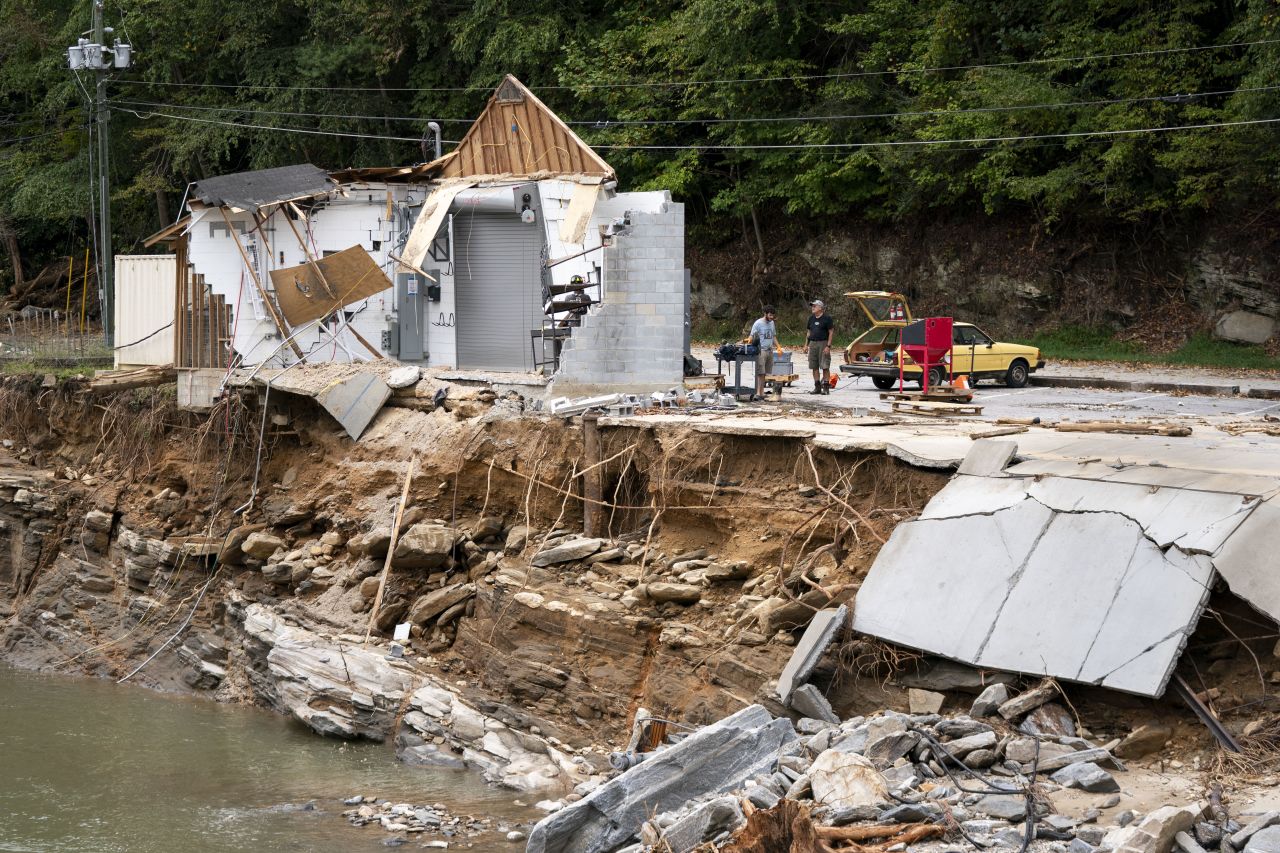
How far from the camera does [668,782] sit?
1071 cm

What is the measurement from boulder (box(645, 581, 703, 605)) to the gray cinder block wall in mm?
4625

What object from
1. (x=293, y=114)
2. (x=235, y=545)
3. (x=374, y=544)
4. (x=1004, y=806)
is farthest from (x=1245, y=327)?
(x=293, y=114)

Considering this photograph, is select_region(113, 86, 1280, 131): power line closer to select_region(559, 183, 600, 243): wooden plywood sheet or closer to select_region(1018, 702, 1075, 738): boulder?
select_region(559, 183, 600, 243): wooden plywood sheet

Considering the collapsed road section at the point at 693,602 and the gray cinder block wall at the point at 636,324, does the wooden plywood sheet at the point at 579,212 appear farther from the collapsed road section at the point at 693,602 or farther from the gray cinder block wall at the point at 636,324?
the collapsed road section at the point at 693,602

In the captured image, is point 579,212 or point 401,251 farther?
point 401,251

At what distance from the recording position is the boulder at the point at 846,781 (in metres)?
9.34

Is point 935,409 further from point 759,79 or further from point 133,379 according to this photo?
point 759,79

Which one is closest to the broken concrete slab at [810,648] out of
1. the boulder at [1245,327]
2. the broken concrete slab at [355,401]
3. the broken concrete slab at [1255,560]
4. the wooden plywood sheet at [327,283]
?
the broken concrete slab at [1255,560]

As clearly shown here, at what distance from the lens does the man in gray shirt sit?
63.1 ft

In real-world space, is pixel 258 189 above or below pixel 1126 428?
above

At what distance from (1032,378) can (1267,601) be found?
16.1 m

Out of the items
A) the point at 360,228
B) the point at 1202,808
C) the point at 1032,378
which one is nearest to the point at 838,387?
the point at 1032,378

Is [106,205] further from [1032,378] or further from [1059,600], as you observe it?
[1059,600]

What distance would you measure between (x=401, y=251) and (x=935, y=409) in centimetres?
894
